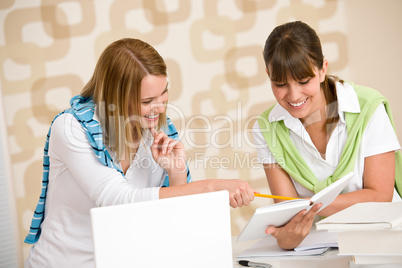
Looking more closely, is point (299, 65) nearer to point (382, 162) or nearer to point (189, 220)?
point (382, 162)

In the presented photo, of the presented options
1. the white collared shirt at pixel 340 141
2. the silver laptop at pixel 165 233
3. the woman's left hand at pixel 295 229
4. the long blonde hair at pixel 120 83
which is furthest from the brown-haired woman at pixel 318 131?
the silver laptop at pixel 165 233

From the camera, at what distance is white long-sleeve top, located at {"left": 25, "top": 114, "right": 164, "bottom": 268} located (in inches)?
51.9

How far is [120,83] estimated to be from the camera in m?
1.45

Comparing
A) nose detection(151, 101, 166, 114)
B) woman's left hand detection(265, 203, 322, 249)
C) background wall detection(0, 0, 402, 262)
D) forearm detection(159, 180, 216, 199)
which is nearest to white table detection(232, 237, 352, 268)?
woman's left hand detection(265, 203, 322, 249)

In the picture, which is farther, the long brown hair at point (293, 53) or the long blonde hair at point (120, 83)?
the long brown hair at point (293, 53)

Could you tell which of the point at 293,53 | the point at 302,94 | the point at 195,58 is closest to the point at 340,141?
the point at 302,94

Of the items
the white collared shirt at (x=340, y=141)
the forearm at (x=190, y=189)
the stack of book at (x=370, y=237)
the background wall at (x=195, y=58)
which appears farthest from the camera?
the background wall at (x=195, y=58)

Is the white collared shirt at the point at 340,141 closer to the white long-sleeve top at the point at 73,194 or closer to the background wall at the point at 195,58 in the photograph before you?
the white long-sleeve top at the point at 73,194

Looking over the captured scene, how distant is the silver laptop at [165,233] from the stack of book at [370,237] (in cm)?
28

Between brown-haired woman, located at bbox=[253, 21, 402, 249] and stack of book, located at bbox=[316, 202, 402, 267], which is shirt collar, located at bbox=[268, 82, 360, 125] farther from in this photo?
stack of book, located at bbox=[316, 202, 402, 267]

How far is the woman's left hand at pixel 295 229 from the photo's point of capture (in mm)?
1203

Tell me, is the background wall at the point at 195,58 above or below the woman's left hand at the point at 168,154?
above

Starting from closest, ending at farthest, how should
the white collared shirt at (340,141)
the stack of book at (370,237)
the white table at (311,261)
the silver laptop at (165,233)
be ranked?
the silver laptop at (165,233), the stack of book at (370,237), the white table at (311,261), the white collared shirt at (340,141)

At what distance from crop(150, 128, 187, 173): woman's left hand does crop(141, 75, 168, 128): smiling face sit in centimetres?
8
